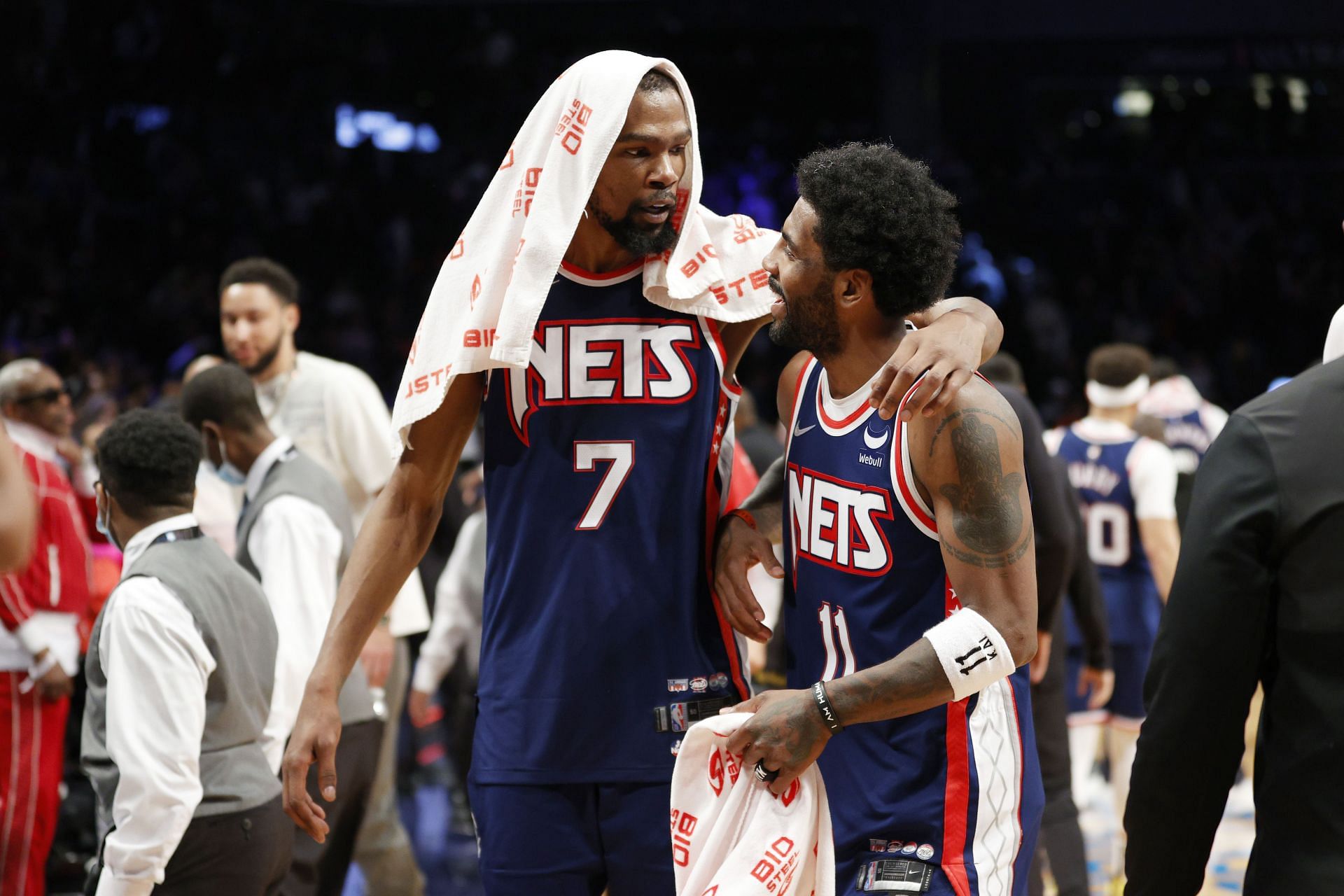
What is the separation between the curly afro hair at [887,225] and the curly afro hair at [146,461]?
1.80m

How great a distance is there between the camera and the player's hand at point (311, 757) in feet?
8.61

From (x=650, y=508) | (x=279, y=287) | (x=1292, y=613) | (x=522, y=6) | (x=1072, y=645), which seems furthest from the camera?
(x=522, y=6)

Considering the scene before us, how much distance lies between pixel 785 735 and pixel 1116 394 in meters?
5.10

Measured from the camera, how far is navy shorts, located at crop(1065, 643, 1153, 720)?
6883mm

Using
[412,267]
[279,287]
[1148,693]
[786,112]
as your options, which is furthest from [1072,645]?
[786,112]

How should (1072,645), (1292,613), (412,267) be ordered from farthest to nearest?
(412,267), (1072,645), (1292,613)

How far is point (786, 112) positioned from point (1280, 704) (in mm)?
15946

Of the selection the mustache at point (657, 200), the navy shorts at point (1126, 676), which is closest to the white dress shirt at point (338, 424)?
the mustache at point (657, 200)

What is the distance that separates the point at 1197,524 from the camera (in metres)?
1.65

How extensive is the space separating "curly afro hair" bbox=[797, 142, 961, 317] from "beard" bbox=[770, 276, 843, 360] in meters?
0.06

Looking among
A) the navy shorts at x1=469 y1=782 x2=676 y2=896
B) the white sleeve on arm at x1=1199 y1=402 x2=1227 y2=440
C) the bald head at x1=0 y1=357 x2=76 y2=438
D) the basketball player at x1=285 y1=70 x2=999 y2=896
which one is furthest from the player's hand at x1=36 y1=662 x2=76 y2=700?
the white sleeve on arm at x1=1199 y1=402 x2=1227 y2=440

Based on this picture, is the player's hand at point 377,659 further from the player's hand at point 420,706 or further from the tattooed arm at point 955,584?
the tattooed arm at point 955,584

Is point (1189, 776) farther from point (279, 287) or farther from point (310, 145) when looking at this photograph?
point (310, 145)

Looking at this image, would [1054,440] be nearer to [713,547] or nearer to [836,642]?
[713,547]
